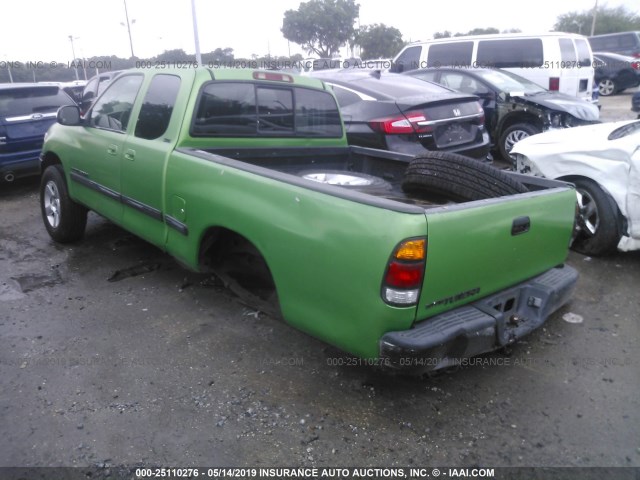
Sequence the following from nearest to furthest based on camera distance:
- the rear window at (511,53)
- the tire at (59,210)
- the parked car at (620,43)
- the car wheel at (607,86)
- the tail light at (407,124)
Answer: the tire at (59,210) < the tail light at (407,124) < the rear window at (511,53) < the car wheel at (607,86) < the parked car at (620,43)

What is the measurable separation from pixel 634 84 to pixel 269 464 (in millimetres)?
22864

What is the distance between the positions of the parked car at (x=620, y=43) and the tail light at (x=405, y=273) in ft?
80.6

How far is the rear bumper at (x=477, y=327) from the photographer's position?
7.76 ft

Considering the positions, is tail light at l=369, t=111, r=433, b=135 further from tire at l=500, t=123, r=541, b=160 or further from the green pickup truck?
tire at l=500, t=123, r=541, b=160

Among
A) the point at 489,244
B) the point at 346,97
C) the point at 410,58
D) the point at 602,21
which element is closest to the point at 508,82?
the point at 410,58

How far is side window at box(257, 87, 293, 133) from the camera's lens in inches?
162

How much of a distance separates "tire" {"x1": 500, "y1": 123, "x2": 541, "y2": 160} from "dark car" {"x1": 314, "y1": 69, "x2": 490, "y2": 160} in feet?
6.71

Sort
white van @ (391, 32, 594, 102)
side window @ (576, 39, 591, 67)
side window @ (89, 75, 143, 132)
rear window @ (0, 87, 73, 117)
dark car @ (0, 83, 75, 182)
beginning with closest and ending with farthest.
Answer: side window @ (89, 75, 143, 132), dark car @ (0, 83, 75, 182), rear window @ (0, 87, 73, 117), white van @ (391, 32, 594, 102), side window @ (576, 39, 591, 67)

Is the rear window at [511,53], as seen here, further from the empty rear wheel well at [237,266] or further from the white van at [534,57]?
the empty rear wheel well at [237,266]

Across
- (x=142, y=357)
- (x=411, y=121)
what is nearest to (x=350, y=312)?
(x=142, y=357)

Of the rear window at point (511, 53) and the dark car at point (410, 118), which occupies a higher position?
the rear window at point (511, 53)

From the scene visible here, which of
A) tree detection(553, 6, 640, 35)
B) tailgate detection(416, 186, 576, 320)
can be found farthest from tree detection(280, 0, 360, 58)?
tailgate detection(416, 186, 576, 320)

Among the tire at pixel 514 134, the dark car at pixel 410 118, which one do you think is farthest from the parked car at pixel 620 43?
the dark car at pixel 410 118

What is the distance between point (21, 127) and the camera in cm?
725
